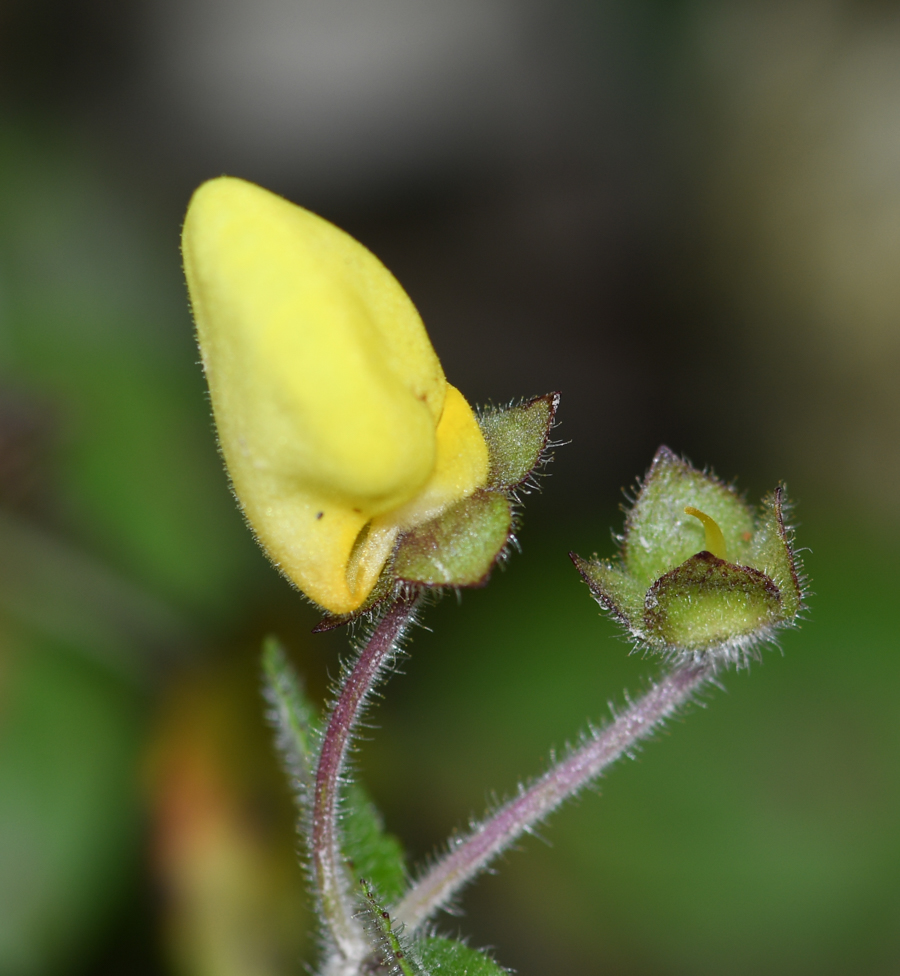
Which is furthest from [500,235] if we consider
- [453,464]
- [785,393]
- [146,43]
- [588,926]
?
[453,464]

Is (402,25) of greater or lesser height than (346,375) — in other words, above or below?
above

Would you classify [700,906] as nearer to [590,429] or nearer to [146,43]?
[590,429]

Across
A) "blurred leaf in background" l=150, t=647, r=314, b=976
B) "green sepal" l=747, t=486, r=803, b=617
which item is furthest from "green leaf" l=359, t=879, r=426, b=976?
"blurred leaf in background" l=150, t=647, r=314, b=976

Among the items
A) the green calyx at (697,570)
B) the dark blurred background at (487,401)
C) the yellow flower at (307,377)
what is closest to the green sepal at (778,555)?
the green calyx at (697,570)

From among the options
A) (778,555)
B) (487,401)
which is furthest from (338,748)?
(487,401)

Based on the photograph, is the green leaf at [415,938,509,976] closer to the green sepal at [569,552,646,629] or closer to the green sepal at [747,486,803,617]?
the green sepal at [569,552,646,629]

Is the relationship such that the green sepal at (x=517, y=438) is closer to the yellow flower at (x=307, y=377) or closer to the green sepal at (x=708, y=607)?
the yellow flower at (x=307, y=377)

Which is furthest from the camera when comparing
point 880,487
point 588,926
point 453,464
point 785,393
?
point 785,393
